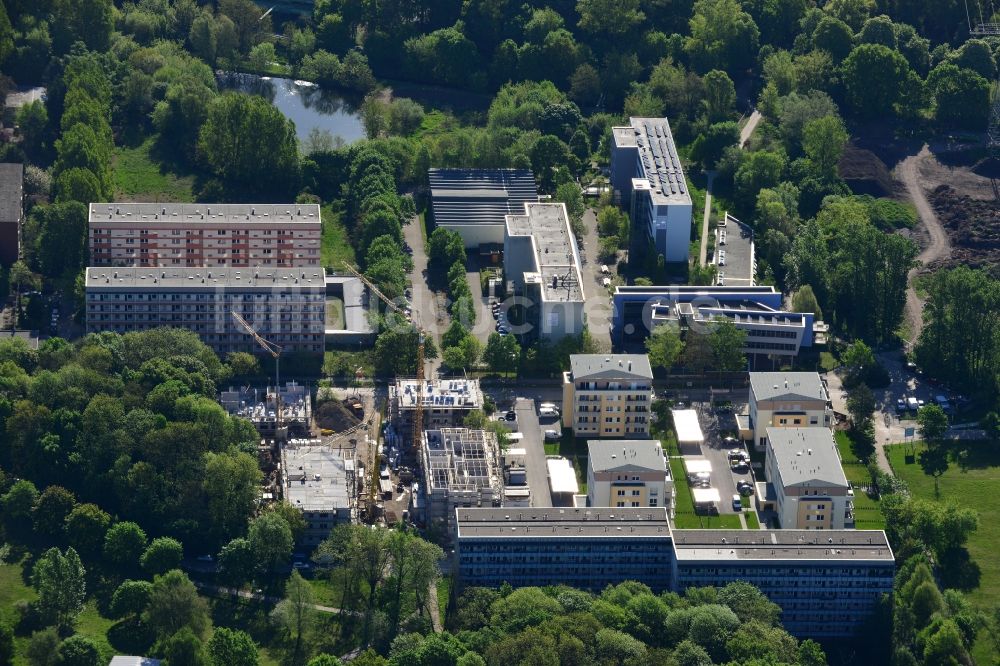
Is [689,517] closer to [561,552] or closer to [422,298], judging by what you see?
[561,552]

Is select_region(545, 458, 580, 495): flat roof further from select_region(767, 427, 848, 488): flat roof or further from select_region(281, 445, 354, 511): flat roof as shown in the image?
select_region(281, 445, 354, 511): flat roof

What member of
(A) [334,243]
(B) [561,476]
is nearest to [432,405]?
(B) [561,476]

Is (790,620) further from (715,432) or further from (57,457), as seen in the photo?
(57,457)

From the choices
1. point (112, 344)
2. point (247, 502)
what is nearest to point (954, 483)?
point (247, 502)

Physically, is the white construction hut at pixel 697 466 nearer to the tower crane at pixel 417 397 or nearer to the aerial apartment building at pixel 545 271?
the aerial apartment building at pixel 545 271

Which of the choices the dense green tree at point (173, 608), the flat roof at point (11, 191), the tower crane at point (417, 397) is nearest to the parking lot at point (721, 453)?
the tower crane at point (417, 397)

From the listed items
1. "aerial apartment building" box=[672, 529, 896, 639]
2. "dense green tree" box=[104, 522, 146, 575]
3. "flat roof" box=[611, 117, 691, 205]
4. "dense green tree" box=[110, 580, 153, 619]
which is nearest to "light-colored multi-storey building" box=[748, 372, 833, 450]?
"aerial apartment building" box=[672, 529, 896, 639]
